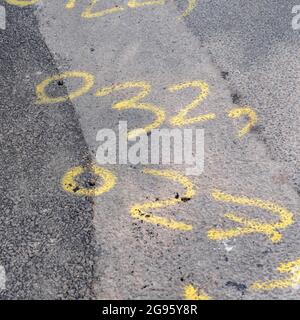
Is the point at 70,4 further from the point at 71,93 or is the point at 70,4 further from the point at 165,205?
the point at 165,205

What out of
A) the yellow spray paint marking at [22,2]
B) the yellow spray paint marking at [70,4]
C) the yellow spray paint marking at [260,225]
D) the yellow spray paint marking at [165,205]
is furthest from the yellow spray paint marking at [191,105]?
the yellow spray paint marking at [22,2]

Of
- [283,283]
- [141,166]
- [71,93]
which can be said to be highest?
[283,283]

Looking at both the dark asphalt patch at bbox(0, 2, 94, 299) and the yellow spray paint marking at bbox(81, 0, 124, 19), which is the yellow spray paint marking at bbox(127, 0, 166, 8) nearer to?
the yellow spray paint marking at bbox(81, 0, 124, 19)

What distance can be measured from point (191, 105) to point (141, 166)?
788 millimetres

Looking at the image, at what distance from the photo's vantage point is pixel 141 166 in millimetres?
3883

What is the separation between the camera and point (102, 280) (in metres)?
3.12

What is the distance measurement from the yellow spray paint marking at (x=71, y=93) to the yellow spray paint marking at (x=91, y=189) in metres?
0.98

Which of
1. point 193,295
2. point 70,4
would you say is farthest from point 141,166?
point 70,4

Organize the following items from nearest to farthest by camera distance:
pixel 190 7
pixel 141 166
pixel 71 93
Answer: pixel 141 166 → pixel 71 93 → pixel 190 7

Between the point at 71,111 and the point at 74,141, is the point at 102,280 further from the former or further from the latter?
the point at 71,111

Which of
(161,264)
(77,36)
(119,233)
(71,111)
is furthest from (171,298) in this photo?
(77,36)

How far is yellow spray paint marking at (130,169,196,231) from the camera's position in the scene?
3.39m

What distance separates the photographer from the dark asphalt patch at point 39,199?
3.18 meters

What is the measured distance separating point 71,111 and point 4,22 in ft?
6.74
